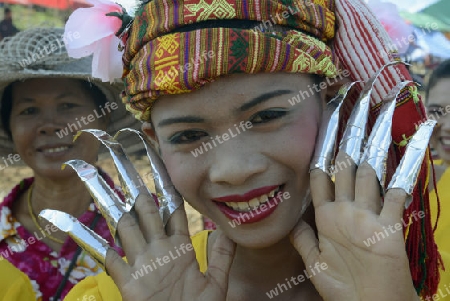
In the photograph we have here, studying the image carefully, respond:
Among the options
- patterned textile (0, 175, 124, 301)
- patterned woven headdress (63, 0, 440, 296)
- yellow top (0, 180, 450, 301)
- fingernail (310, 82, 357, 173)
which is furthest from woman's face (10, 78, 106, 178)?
fingernail (310, 82, 357, 173)

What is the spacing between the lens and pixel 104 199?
157 centimetres

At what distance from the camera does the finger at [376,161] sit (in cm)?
133

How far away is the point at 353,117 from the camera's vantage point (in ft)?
4.75

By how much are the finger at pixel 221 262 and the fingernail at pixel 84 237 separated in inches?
11.7

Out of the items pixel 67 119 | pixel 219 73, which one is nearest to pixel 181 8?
pixel 219 73

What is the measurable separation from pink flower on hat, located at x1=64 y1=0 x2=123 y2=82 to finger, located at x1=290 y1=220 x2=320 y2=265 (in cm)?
79

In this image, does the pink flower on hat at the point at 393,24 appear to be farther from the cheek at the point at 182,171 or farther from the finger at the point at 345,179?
the cheek at the point at 182,171

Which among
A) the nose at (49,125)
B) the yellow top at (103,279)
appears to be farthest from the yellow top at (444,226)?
the nose at (49,125)

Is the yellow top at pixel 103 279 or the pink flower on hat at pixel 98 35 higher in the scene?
the pink flower on hat at pixel 98 35

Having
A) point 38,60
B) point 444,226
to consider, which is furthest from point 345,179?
point 38,60

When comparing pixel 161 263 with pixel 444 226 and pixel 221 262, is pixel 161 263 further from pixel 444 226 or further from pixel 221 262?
pixel 444 226

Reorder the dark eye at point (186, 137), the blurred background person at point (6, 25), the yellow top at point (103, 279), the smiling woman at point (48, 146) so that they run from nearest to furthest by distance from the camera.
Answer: the dark eye at point (186, 137), the yellow top at point (103, 279), the smiling woman at point (48, 146), the blurred background person at point (6, 25)

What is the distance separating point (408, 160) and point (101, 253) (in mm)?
842

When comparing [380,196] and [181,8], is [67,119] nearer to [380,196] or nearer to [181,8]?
[181,8]
